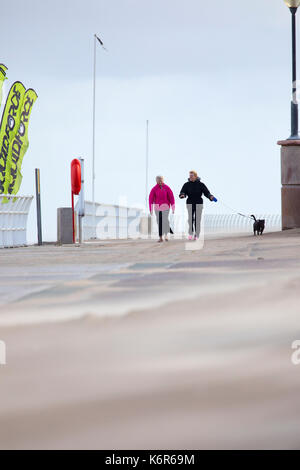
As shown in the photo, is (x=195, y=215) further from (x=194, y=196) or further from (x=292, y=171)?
(x=292, y=171)

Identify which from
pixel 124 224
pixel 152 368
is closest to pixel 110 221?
pixel 124 224

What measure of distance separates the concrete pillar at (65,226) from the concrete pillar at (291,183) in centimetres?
601

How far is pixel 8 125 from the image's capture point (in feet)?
80.2

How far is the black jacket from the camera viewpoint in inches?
827

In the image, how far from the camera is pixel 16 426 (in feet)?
9.07

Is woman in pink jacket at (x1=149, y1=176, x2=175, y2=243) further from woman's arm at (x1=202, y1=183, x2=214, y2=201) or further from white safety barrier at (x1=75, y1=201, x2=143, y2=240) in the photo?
white safety barrier at (x1=75, y1=201, x2=143, y2=240)

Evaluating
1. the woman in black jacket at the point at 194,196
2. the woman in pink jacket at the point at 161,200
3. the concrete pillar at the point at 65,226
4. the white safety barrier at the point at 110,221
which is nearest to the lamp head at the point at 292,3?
the woman in black jacket at the point at 194,196

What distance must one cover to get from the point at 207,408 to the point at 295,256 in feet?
28.2

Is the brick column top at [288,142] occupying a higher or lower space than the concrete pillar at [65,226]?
higher

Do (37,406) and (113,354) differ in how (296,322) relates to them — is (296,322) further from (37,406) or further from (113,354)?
(37,406)

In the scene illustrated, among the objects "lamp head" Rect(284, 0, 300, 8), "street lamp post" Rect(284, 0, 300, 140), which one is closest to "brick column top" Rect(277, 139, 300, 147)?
"street lamp post" Rect(284, 0, 300, 140)

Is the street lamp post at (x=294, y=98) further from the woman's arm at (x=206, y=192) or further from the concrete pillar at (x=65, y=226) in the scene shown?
the concrete pillar at (x=65, y=226)

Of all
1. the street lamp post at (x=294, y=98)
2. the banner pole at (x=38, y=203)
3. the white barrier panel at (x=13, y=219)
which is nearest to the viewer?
the white barrier panel at (x=13, y=219)

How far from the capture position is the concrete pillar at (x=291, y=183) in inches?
952
